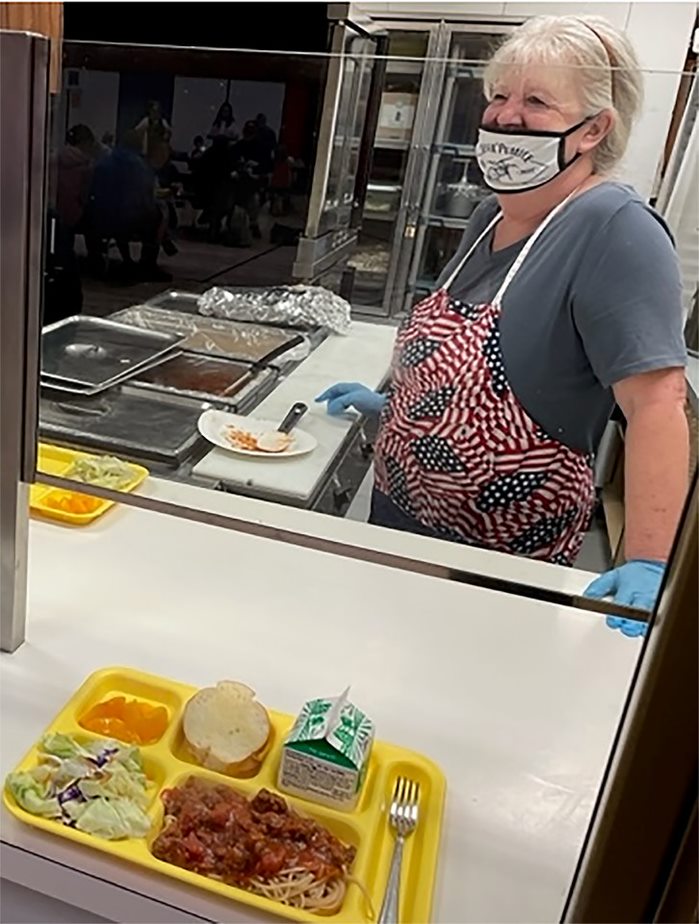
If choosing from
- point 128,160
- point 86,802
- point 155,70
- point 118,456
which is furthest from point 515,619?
point 128,160

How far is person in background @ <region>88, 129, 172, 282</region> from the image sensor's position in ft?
3.88

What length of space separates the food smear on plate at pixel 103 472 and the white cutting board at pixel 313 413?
0.46 feet

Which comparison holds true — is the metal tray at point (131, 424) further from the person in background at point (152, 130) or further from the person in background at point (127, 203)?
the person in background at point (152, 130)

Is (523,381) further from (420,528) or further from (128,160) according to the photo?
(128,160)

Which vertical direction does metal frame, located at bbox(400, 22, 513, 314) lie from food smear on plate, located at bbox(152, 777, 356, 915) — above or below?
above

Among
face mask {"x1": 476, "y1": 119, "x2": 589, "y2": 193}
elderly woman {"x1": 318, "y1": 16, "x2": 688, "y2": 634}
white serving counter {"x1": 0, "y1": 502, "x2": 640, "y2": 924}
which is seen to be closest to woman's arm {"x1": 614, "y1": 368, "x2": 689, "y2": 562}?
elderly woman {"x1": 318, "y1": 16, "x2": 688, "y2": 634}

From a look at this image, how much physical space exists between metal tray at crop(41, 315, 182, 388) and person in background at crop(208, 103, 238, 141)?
358 millimetres

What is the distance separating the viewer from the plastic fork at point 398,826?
0.43 metres

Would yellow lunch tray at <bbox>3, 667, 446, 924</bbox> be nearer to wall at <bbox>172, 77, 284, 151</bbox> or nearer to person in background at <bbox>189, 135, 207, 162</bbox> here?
wall at <bbox>172, 77, 284, 151</bbox>

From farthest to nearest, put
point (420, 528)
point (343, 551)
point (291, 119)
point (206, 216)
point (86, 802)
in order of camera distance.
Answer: point (206, 216)
point (291, 119)
point (420, 528)
point (343, 551)
point (86, 802)

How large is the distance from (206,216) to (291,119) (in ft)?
0.73

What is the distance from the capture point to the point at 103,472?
2.92 feet

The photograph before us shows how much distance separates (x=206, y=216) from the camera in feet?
4.34

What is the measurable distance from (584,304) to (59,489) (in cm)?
58
